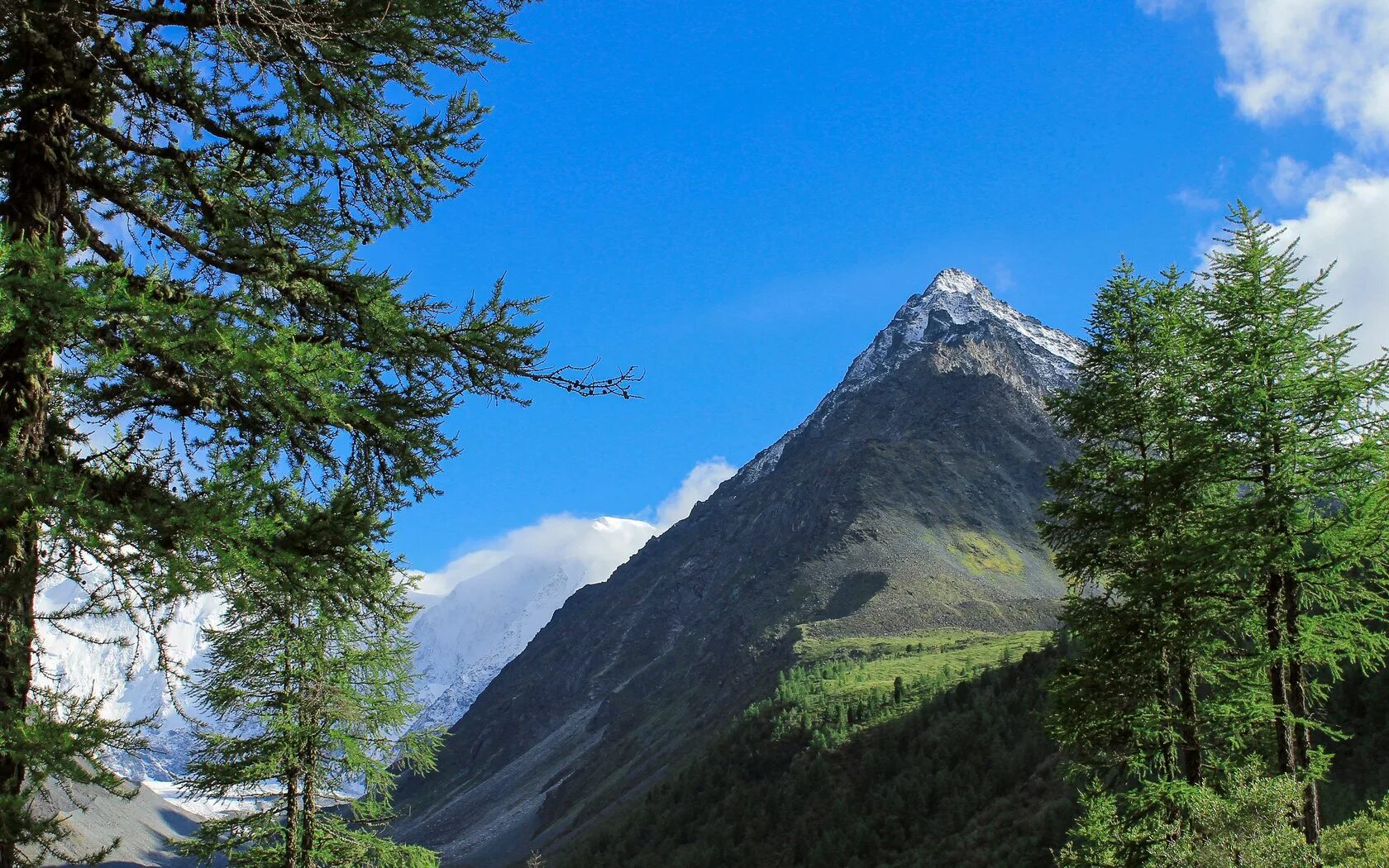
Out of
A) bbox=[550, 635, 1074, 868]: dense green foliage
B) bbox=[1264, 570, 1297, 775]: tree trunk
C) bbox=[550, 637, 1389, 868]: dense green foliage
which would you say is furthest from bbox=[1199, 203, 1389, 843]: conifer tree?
bbox=[550, 635, 1074, 868]: dense green foliage

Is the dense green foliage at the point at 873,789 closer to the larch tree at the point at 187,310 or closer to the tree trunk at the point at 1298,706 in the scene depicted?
the tree trunk at the point at 1298,706

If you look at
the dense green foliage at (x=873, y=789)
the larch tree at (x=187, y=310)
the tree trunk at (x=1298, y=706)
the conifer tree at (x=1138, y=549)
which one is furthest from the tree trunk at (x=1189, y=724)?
the dense green foliage at (x=873, y=789)

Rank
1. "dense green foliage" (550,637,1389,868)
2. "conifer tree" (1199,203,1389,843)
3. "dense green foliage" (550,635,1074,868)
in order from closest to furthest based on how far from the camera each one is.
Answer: "conifer tree" (1199,203,1389,843) < "dense green foliage" (550,637,1389,868) < "dense green foliage" (550,635,1074,868)

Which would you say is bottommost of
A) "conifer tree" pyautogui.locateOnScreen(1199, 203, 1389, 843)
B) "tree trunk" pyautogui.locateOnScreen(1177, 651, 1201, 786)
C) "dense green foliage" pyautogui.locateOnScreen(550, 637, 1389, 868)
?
"dense green foliage" pyautogui.locateOnScreen(550, 637, 1389, 868)

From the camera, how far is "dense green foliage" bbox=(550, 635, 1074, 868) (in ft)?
194

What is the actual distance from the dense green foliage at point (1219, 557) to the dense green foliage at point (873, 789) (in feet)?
119

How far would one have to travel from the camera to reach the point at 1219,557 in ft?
38.4

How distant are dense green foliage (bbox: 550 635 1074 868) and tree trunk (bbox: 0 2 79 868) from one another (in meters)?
48.2

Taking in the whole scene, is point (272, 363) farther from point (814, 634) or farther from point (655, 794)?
point (814, 634)

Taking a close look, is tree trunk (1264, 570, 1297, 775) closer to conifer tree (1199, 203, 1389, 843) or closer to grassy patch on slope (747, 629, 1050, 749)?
conifer tree (1199, 203, 1389, 843)

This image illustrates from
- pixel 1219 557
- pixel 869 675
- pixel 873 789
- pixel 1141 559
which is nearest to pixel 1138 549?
pixel 1141 559

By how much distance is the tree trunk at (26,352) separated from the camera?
16.4 feet

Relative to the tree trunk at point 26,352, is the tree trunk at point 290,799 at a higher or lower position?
lower

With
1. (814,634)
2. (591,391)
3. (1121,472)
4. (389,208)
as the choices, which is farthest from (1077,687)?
(814,634)
